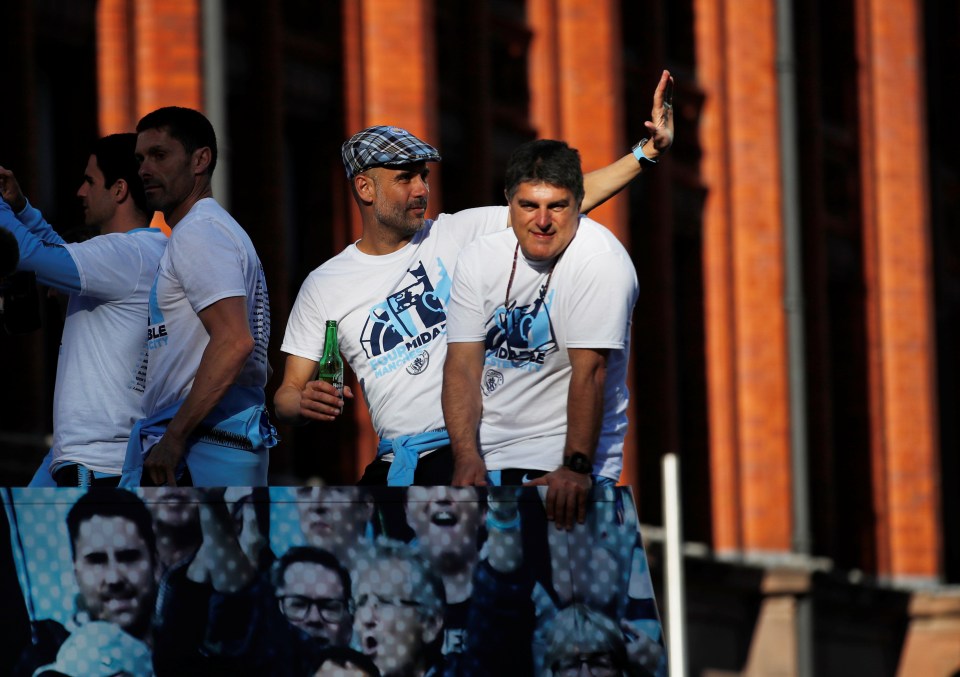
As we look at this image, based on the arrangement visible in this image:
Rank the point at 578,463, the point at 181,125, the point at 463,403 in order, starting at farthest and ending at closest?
the point at 181,125 → the point at 463,403 → the point at 578,463

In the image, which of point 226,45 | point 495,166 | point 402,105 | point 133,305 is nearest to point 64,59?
point 226,45

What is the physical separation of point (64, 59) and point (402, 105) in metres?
4.10

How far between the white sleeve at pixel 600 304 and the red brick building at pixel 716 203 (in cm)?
588

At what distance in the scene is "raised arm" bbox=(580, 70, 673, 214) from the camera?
7.41 metres

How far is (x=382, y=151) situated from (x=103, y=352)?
107 cm

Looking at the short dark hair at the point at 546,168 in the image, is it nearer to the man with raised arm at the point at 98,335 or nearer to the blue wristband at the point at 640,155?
the blue wristband at the point at 640,155

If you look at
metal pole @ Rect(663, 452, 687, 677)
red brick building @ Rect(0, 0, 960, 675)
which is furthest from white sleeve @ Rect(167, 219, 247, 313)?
metal pole @ Rect(663, 452, 687, 677)

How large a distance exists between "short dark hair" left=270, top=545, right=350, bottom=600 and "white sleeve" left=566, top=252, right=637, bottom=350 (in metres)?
1.07

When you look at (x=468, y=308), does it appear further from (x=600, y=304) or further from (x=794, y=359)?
(x=794, y=359)

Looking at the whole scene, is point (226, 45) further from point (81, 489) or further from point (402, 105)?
point (81, 489)

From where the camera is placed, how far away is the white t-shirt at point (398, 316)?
7.11m

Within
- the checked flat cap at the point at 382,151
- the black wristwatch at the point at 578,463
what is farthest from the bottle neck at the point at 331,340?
the black wristwatch at the point at 578,463

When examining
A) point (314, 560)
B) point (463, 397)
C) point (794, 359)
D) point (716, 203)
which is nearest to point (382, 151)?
point (463, 397)

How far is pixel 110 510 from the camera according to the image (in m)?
5.92
